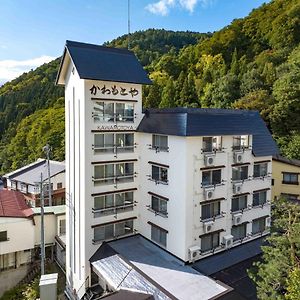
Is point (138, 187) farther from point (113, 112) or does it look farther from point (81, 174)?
point (113, 112)

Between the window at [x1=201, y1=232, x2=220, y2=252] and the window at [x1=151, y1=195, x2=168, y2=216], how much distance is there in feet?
9.16

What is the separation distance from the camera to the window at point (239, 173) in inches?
684

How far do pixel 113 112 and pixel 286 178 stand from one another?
18.5 metres

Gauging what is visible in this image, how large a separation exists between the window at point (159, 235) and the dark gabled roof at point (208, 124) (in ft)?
20.4

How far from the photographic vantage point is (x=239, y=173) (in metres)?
17.7

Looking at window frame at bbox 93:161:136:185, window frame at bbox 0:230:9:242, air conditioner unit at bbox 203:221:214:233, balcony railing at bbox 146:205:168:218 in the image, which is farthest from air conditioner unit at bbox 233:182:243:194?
window frame at bbox 0:230:9:242

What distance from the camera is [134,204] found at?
62.4ft

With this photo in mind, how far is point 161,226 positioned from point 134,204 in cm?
293

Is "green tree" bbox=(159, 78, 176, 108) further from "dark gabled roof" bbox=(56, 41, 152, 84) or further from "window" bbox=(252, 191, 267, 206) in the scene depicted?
"window" bbox=(252, 191, 267, 206)

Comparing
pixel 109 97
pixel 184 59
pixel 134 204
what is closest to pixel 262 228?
pixel 134 204

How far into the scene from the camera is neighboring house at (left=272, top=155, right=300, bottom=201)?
2570cm

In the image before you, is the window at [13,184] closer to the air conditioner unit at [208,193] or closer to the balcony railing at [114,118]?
the balcony railing at [114,118]

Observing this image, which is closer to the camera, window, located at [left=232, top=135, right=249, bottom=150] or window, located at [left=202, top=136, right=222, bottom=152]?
window, located at [left=202, top=136, right=222, bottom=152]

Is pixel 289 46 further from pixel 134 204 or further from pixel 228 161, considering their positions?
pixel 134 204
